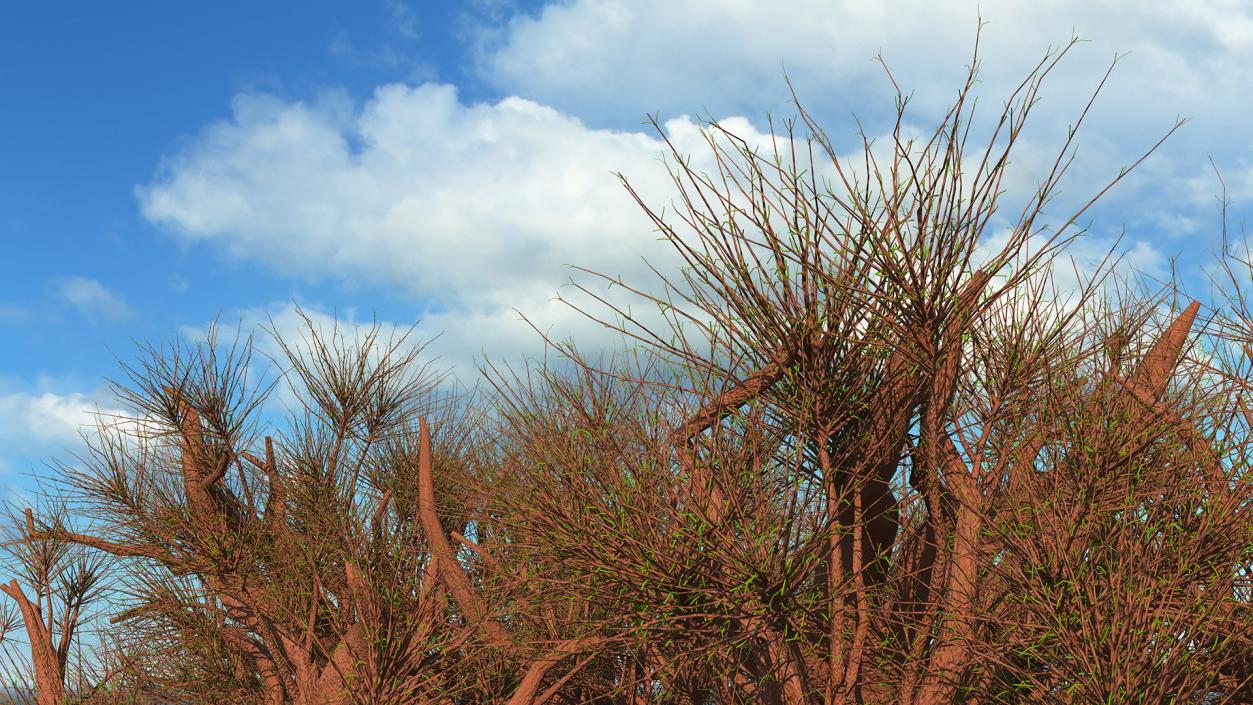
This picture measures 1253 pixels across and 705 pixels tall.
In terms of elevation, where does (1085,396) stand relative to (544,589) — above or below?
above

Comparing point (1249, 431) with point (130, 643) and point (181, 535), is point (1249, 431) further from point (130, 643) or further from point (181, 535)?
point (130, 643)

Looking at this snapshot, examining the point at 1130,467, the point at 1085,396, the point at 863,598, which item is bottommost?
the point at 863,598

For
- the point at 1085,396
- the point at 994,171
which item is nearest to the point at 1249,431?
the point at 1085,396

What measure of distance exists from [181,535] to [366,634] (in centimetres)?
508

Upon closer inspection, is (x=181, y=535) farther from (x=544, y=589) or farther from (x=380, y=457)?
(x=544, y=589)

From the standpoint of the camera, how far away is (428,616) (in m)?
10.5

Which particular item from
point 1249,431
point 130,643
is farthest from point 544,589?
point 130,643

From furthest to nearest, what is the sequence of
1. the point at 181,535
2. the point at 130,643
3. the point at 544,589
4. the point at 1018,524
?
the point at 130,643
the point at 181,535
the point at 544,589
the point at 1018,524

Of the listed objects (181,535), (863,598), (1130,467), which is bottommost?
(863,598)

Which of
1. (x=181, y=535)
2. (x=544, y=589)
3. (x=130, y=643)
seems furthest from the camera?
(x=130, y=643)

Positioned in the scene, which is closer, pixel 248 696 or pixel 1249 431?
pixel 1249 431

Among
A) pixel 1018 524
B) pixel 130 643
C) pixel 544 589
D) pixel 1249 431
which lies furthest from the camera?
pixel 130 643

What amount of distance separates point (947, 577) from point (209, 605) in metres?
10.5

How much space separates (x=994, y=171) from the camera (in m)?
7.80
